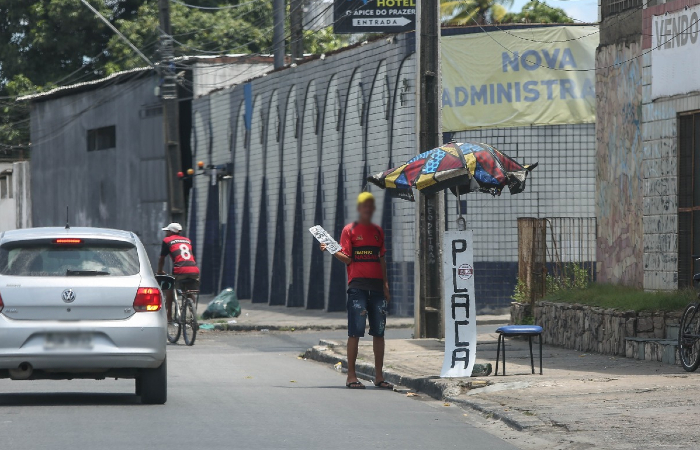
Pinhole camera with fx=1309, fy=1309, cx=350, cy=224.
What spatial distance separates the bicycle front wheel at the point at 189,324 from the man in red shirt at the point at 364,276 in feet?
21.1

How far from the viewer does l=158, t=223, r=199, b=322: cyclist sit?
Answer: 785 inches

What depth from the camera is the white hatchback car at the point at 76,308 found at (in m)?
10.9

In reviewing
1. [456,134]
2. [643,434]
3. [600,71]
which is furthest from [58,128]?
[643,434]

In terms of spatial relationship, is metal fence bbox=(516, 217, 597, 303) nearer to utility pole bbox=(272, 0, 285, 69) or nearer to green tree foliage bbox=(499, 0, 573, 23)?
utility pole bbox=(272, 0, 285, 69)

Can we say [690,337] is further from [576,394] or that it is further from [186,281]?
[186,281]

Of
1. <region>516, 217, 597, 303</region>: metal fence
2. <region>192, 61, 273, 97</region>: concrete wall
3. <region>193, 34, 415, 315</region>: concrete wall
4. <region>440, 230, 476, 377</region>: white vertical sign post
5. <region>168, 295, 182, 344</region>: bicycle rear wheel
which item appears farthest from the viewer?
<region>192, 61, 273, 97</region>: concrete wall

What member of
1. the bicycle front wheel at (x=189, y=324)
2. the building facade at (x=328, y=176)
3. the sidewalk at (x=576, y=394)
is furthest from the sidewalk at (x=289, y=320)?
the sidewalk at (x=576, y=394)

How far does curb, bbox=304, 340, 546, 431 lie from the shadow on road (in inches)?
115

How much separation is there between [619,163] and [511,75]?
7504mm

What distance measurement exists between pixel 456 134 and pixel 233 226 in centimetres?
1119

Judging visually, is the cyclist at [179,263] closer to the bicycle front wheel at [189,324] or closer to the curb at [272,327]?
the bicycle front wheel at [189,324]

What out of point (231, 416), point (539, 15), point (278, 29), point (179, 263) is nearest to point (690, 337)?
point (231, 416)

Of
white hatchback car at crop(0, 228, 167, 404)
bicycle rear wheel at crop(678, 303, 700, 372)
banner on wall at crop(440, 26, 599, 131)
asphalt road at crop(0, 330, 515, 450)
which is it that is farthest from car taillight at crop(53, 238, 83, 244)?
banner on wall at crop(440, 26, 599, 131)

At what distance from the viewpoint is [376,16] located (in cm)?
2556
